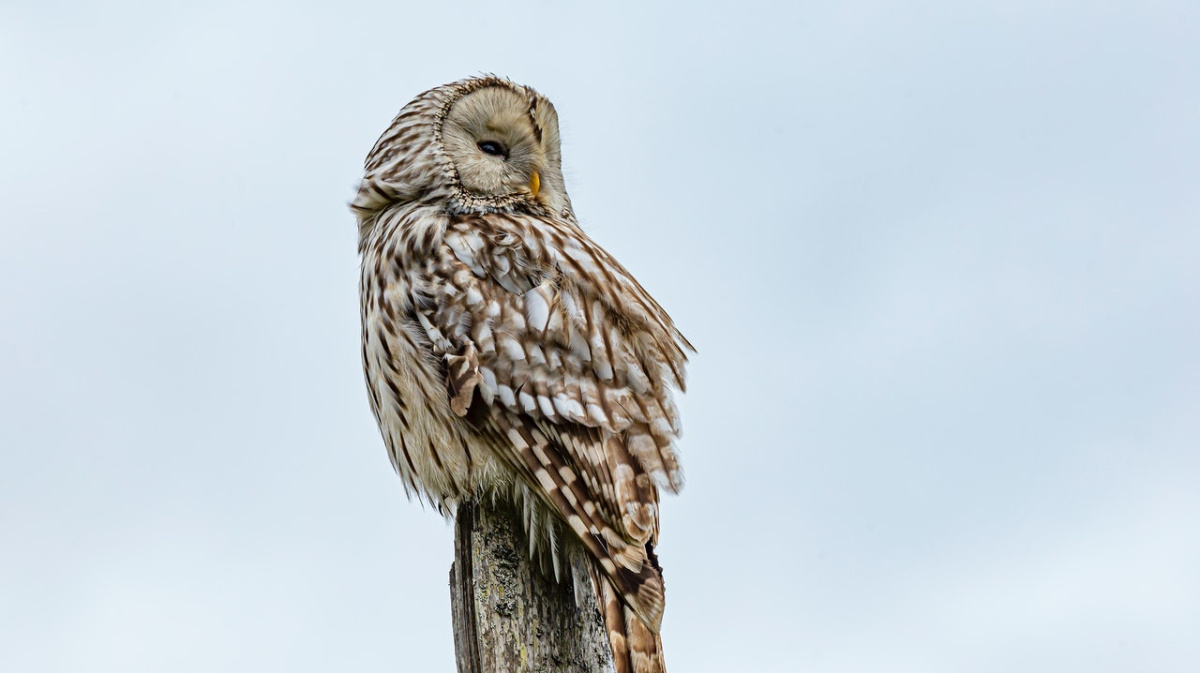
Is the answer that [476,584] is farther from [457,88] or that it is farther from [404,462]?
[457,88]

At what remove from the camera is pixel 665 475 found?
15.6 feet

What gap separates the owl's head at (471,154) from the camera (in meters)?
5.91

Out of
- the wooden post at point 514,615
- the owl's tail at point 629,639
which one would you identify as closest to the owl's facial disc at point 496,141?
the wooden post at point 514,615

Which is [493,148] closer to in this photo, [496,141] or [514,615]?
[496,141]

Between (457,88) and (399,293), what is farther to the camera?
(457,88)

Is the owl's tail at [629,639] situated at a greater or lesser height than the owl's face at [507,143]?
lesser

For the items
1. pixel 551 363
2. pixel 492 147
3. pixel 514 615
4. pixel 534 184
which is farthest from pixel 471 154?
pixel 514 615

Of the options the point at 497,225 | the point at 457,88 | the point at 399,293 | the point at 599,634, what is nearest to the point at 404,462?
the point at 399,293

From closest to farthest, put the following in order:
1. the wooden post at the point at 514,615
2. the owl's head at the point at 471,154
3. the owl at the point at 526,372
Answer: the wooden post at the point at 514,615 < the owl at the point at 526,372 < the owl's head at the point at 471,154

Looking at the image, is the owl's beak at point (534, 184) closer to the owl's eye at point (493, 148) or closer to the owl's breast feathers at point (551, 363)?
the owl's eye at point (493, 148)

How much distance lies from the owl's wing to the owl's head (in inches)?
19.0

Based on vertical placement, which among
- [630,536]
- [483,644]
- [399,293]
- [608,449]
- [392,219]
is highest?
[392,219]

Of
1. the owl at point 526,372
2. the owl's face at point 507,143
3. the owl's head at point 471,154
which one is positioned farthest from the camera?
the owl's face at point 507,143

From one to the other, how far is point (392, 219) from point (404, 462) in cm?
112
